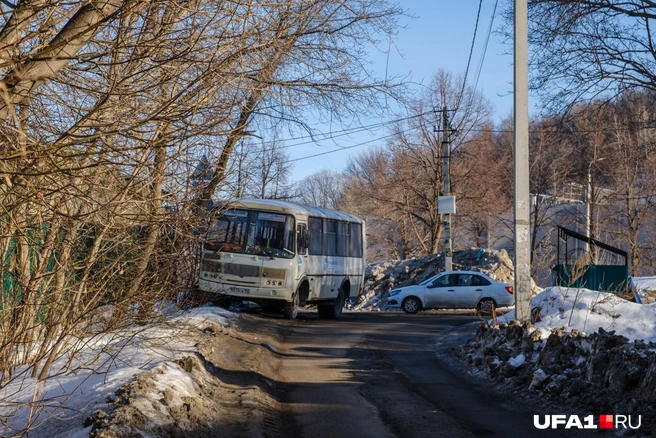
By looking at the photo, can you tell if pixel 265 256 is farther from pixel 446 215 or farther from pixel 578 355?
pixel 446 215

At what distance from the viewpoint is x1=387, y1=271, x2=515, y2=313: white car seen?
1033 inches

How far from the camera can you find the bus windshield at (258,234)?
1941 cm

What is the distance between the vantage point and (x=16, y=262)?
758 centimetres

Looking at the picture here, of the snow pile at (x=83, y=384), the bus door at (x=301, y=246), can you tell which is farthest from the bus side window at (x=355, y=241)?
the snow pile at (x=83, y=384)

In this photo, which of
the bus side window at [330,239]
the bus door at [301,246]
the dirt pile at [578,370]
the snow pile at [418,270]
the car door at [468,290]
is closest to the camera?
the dirt pile at [578,370]

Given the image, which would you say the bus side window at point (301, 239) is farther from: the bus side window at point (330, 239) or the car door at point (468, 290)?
the car door at point (468, 290)

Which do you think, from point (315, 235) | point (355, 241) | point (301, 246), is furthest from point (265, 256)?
point (355, 241)

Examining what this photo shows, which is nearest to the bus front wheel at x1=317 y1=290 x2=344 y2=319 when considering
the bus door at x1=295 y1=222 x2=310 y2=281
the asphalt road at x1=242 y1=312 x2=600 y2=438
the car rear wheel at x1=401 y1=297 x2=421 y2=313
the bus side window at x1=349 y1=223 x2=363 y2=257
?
the bus side window at x1=349 y1=223 x2=363 y2=257

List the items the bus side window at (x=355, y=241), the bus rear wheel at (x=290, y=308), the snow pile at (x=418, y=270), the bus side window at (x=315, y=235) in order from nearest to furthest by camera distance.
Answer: the bus rear wheel at (x=290, y=308), the bus side window at (x=315, y=235), the bus side window at (x=355, y=241), the snow pile at (x=418, y=270)

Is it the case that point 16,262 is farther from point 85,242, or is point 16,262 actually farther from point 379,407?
point 379,407

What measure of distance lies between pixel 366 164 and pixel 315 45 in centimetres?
5402

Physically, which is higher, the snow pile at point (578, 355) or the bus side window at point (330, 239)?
the bus side window at point (330, 239)

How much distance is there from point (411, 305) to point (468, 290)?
215cm

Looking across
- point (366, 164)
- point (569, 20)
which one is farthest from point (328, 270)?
point (366, 164)
